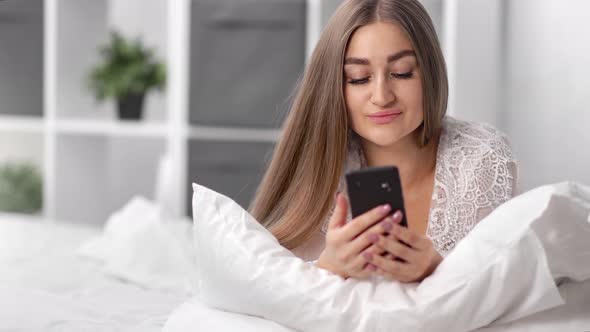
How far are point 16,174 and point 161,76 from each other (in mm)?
1343

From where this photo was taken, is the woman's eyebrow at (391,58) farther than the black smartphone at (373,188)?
Yes

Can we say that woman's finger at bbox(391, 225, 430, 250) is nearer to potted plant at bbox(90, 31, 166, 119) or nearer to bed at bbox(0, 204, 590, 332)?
bed at bbox(0, 204, 590, 332)

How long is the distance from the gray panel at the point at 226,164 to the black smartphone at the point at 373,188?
2.02 m

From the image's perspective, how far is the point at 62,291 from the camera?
67.2 inches

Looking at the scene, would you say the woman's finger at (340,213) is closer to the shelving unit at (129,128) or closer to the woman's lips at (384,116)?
the woman's lips at (384,116)

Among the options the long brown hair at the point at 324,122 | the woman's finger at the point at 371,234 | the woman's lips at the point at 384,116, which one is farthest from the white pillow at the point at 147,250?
the woman's finger at the point at 371,234

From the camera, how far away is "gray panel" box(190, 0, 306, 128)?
114 inches

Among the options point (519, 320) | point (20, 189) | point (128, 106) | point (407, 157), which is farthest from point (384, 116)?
point (20, 189)

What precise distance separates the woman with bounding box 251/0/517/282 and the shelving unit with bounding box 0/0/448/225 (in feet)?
4.58

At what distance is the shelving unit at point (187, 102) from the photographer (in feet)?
9.57

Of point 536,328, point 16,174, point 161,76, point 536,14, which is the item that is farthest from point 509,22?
point 16,174

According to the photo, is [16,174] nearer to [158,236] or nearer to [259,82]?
[259,82]

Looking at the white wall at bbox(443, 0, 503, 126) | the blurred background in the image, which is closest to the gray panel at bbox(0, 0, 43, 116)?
the blurred background

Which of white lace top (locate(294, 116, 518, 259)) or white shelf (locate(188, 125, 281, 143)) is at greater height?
white lace top (locate(294, 116, 518, 259))
